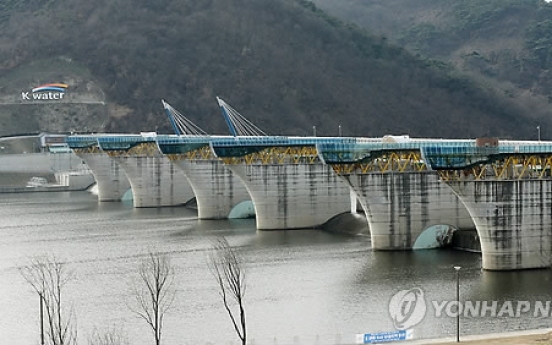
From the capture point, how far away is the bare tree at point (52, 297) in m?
53.0

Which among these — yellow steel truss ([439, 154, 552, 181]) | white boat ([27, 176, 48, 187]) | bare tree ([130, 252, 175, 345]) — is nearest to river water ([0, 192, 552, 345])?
bare tree ([130, 252, 175, 345])

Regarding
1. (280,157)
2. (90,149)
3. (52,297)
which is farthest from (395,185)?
(90,149)

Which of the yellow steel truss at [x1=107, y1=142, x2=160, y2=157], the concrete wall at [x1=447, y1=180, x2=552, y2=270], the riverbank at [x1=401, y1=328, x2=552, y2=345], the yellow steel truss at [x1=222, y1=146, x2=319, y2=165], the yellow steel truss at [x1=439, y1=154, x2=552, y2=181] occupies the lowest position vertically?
the riverbank at [x1=401, y1=328, x2=552, y2=345]

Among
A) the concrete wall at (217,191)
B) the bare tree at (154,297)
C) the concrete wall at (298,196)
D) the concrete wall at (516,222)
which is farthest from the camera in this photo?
the concrete wall at (217,191)

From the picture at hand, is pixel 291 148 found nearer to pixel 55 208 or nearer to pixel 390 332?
pixel 55 208

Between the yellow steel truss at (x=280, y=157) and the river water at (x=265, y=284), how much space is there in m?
6.55

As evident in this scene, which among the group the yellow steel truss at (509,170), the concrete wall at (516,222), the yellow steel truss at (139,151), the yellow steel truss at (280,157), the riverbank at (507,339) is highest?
the yellow steel truss at (139,151)

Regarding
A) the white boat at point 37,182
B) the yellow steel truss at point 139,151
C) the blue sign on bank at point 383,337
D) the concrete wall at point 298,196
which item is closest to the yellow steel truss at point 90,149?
the yellow steel truss at point 139,151

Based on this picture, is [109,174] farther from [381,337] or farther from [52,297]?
[381,337]

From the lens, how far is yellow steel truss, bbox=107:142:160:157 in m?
137

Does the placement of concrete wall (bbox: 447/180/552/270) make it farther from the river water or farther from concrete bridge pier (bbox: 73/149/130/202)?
concrete bridge pier (bbox: 73/149/130/202)

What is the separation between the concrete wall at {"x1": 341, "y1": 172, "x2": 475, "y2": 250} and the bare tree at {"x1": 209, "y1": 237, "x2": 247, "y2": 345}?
10.9 meters
